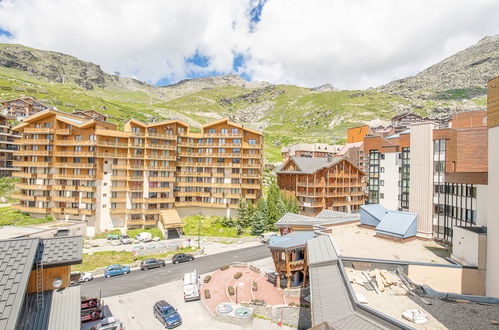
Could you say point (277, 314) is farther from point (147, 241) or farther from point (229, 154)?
point (229, 154)

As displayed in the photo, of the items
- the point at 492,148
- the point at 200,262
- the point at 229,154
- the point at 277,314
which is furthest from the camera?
the point at 229,154

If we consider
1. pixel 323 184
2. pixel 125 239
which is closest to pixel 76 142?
pixel 125 239

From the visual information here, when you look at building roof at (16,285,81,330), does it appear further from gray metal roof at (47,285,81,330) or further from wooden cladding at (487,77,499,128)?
wooden cladding at (487,77,499,128)

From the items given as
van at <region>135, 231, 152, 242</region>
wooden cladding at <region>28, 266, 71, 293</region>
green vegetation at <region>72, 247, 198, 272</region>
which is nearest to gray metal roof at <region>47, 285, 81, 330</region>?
wooden cladding at <region>28, 266, 71, 293</region>

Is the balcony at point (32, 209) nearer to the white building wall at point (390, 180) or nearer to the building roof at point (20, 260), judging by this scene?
the building roof at point (20, 260)

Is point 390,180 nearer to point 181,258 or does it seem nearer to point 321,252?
point 321,252

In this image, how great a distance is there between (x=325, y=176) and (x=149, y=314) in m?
51.9

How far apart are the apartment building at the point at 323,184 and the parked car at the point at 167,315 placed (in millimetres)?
45413

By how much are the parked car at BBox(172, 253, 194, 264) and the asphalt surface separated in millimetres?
742

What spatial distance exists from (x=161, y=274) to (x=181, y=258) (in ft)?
17.8

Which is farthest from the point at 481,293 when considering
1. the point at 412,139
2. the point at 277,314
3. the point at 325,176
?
the point at 325,176

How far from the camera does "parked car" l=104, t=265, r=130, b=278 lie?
3968 cm

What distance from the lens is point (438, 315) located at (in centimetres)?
1503

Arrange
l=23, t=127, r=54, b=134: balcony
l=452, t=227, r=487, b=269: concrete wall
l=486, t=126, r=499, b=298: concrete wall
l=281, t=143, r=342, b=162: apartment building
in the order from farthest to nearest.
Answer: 1. l=281, t=143, r=342, b=162: apartment building
2. l=23, t=127, r=54, b=134: balcony
3. l=452, t=227, r=487, b=269: concrete wall
4. l=486, t=126, r=499, b=298: concrete wall
